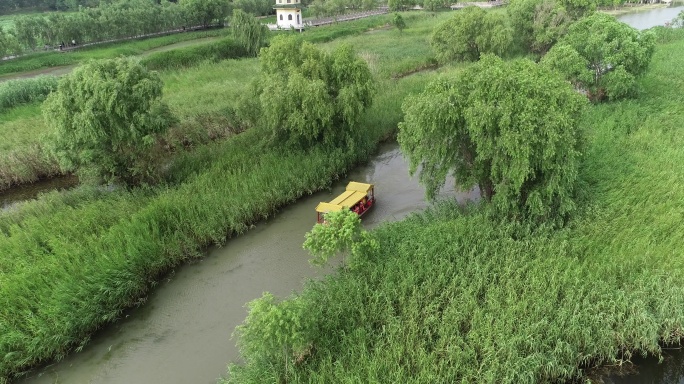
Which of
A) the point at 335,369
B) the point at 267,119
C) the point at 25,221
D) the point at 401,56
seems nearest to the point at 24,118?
the point at 25,221

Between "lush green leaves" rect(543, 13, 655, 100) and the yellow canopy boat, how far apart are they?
13.0 m

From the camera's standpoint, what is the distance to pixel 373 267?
1264 cm

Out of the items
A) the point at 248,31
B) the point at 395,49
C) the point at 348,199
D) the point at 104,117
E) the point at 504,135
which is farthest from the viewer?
the point at 395,49

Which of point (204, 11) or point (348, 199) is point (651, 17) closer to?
point (204, 11)

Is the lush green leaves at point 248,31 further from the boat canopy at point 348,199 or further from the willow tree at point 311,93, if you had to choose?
the boat canopy at point 348,199

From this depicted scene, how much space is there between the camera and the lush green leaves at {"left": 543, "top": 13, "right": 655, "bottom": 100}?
73.7 feet

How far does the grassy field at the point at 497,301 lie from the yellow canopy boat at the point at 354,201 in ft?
8.90

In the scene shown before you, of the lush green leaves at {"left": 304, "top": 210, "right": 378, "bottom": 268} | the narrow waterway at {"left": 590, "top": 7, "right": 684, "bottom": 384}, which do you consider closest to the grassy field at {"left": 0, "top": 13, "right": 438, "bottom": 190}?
the lush green leaves at {"left": 304, "top": 210, "right": 378, "bottom": 268}

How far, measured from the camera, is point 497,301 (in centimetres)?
1102

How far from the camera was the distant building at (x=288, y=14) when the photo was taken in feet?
173

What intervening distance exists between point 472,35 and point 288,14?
2801cm

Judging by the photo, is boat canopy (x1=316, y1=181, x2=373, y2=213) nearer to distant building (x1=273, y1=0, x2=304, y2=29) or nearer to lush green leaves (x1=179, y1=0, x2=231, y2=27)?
distant building (x1=273, y1=0, x2=304, y2=29)

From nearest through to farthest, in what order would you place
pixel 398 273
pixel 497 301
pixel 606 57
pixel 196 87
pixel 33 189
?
pixel 497 301
pixel 398 273
pixel 33 189
pixel 606 57
pixel 196 87

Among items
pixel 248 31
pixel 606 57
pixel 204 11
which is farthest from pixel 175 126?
pixel 204 11
